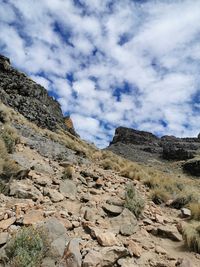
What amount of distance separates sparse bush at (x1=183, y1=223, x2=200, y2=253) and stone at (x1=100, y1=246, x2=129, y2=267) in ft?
5.85

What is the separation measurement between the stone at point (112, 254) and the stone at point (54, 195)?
2603 mm

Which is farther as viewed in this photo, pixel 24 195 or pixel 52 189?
pixel 52 189

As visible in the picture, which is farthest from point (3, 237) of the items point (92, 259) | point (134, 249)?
point (134, 249)

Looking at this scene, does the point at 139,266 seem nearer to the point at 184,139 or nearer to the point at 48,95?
the point at 48,95

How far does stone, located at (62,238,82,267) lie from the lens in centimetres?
554

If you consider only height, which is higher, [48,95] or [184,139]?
[184,139]

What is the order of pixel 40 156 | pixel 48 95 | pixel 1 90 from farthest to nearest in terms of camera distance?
1. pixel 48 95
2. pixel 1 90
3. pixel 40 156

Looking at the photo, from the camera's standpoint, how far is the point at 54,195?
856 centimetres

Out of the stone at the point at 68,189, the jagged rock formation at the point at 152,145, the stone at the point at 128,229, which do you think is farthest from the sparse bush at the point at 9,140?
the jagged rock formation at the point at 152,145

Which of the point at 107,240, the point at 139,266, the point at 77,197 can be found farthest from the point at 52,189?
the point at 139,266

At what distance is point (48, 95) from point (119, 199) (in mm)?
30271

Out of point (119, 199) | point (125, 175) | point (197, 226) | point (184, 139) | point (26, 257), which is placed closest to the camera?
point (26, 257)

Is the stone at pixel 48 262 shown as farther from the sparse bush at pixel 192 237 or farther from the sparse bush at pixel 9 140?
the sparse bush at pixel 9 140

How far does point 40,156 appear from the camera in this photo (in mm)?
12734
